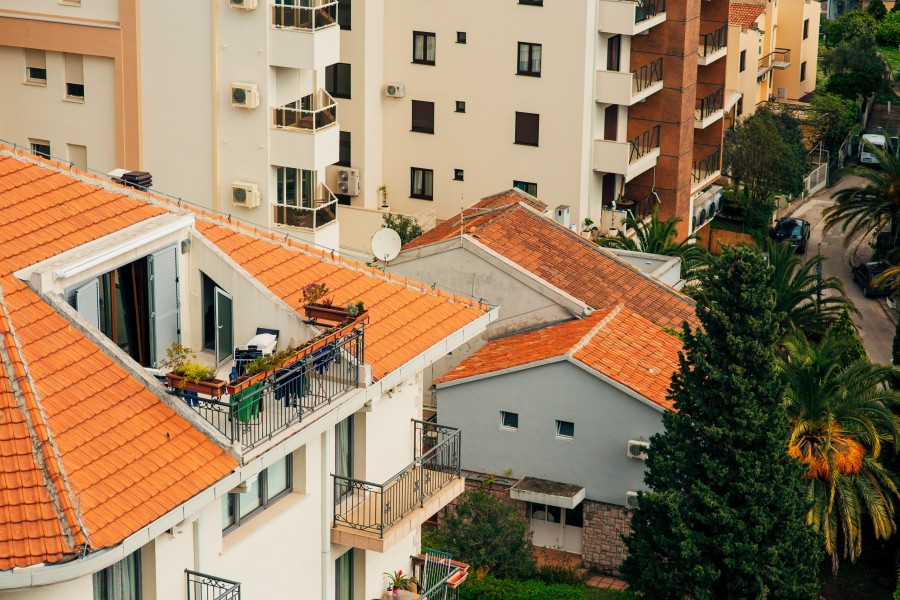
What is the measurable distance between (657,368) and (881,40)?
8244cm

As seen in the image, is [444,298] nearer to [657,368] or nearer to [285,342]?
[285,342]

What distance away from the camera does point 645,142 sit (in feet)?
211

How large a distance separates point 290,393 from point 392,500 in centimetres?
441

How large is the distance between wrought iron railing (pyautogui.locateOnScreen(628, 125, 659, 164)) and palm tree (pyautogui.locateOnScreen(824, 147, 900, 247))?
27.7 ft

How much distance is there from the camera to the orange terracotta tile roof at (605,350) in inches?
1574

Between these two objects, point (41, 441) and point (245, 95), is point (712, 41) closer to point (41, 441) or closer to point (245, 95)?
point (245, 95)

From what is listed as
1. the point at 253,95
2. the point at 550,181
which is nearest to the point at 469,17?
the point at 550,181

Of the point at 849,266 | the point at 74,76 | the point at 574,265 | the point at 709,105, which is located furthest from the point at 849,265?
the point at 74,76

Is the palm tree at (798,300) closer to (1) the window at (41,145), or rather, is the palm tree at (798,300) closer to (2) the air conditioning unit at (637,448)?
(2) the air conditioning unit at (637,448)

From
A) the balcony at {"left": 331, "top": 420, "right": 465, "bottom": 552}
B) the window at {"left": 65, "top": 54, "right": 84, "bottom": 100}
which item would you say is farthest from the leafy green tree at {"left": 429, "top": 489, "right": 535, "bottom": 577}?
the window at {"left": 65, "top": 54, "right": 84, "bottom": 100}

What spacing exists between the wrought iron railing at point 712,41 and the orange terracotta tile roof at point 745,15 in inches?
441

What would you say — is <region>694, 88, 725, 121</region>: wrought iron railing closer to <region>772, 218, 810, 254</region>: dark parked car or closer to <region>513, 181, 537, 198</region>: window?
<region>772, 218, 810, 254</region>: dark parked car

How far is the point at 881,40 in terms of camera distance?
383 ft

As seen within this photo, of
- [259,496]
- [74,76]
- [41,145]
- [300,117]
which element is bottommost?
[41,145]
